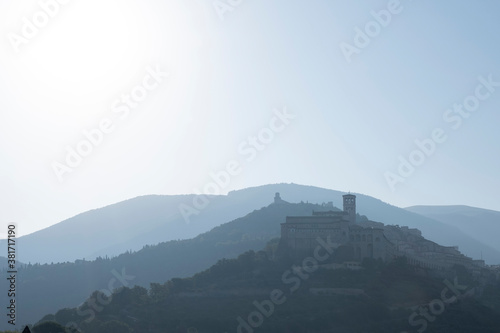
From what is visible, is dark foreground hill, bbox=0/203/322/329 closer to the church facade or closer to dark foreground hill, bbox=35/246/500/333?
the church facade

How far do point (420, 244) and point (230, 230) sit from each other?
47518mm

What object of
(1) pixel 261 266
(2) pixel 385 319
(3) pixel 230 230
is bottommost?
(2) pixel 385 319

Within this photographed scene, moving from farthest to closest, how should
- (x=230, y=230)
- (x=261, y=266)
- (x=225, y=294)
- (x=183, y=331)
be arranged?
(x=230, y=230)
(x=261, y=266)
(x=225, y=294)
(x=183, y=331)

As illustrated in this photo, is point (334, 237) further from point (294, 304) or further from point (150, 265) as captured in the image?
point (150, 265)

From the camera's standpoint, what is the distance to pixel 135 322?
57438mm

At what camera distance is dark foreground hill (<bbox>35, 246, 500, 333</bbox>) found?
181ft

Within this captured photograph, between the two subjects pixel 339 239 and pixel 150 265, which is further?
pixel 150 265

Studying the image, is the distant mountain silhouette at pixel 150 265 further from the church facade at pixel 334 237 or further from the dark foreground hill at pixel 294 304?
the dark foreground hill at pixel 294 304

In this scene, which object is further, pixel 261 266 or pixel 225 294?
pixel 261 266

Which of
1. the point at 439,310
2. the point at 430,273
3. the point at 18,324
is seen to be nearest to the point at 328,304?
the point at 439,310

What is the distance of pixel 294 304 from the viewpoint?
57906mm

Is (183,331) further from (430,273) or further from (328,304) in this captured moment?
(430,273)

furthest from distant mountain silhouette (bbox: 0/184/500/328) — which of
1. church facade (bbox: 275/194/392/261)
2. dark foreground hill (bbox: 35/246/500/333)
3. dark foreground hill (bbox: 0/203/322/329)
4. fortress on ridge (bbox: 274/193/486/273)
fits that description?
dark foreground hill (bbox: 35/246/500/333)

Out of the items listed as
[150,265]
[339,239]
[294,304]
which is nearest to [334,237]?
[339,239]
